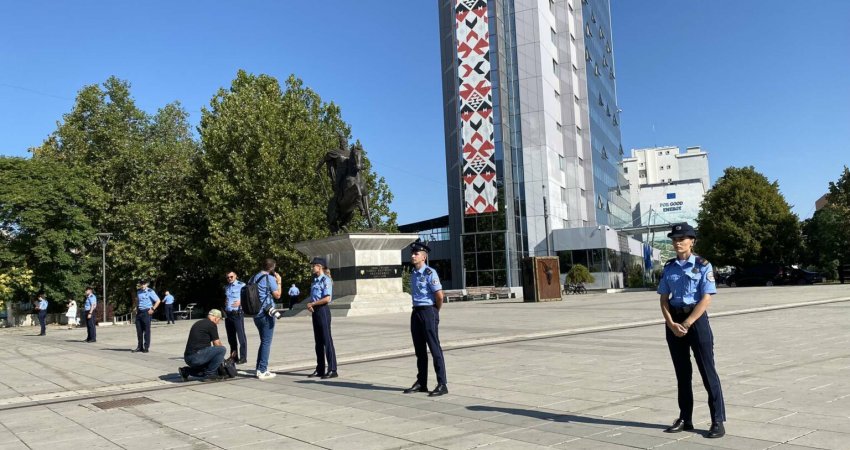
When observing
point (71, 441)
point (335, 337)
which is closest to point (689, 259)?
point (71, 441)

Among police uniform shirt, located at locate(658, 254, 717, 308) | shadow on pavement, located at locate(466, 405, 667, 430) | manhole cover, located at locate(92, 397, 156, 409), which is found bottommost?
manhole cover, located at locate(92, 397, 156, 409)

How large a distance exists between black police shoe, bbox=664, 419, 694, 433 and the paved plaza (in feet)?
0.20

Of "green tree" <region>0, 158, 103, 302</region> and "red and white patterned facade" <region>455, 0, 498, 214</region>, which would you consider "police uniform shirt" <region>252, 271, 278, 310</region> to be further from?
"red and white patterned facade" <region>455, 0, 498, 214</region>

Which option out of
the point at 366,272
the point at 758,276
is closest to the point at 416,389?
the point at 366,272

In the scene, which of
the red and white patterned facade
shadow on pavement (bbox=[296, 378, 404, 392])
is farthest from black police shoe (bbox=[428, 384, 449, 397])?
the red and white patterned facade

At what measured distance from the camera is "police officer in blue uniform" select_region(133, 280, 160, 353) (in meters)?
15.0

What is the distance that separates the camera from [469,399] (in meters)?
7.11

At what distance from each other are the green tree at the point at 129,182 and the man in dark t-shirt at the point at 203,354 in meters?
32.2

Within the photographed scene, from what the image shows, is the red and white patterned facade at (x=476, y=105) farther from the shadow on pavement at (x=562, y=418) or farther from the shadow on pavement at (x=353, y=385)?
the shadow on pavement at (x=562, y=418)

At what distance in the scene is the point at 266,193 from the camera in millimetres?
36469

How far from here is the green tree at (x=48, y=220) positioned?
3975cm

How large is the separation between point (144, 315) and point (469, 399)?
415 inches

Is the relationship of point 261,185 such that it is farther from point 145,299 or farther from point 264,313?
point 264,313

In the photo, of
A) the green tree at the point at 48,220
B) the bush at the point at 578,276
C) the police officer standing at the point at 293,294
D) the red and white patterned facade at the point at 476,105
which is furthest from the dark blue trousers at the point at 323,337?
the red and white patterned facade at the point at 476,105
